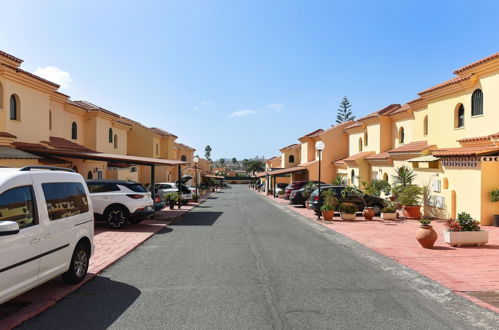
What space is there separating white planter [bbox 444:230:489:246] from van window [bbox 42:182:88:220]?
10.2m

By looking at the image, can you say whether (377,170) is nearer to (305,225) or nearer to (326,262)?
(305,225)

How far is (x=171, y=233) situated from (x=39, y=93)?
433 inches

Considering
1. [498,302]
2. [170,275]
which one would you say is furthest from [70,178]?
[498,302]

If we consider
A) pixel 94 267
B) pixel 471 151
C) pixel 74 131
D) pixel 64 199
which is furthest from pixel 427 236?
pixel 74 131

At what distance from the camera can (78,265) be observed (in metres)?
6.99

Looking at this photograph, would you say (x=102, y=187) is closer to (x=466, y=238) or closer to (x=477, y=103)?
(x=466, y=238)

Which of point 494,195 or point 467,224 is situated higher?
point 494,195

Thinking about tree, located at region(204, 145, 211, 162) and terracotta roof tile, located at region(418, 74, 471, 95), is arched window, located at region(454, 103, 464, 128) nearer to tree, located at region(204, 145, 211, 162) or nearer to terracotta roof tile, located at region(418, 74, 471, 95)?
terracotta roof tile, located at region(418, 74, 471, 95)

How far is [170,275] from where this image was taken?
25.1 ft

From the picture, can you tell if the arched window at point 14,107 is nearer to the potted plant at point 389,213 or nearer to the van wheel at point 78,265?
the van wheel at point 78,265

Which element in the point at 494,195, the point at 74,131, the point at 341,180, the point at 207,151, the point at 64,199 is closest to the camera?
the point at 64,199

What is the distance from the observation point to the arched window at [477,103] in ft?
51.9

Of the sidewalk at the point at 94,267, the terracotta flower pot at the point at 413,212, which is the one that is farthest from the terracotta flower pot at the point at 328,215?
the sidewalk at the point at 94,267

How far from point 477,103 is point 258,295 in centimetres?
1473
